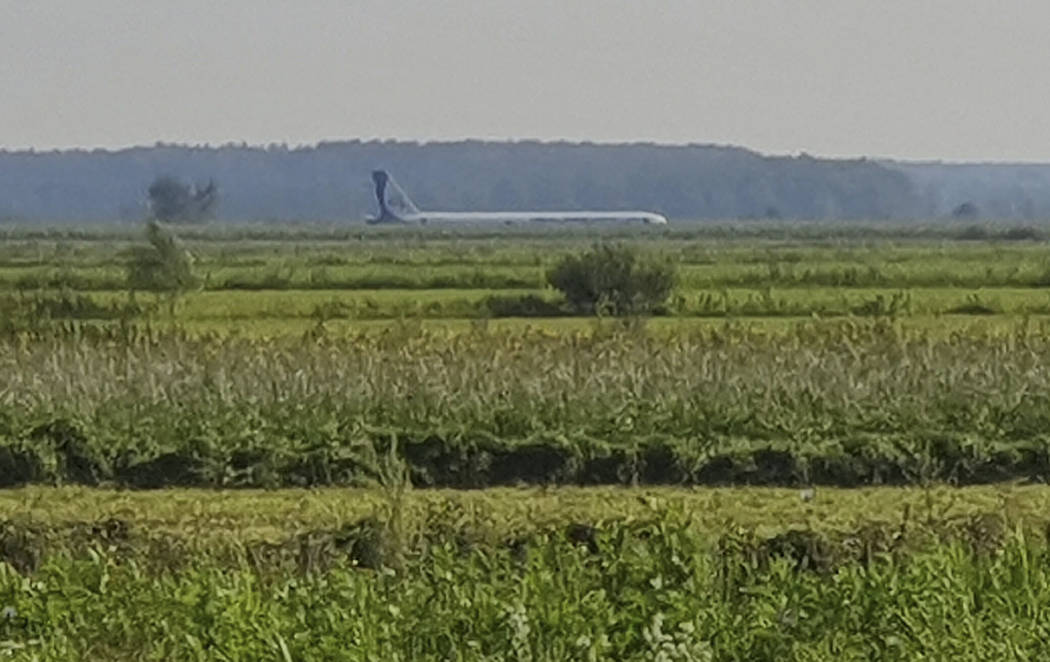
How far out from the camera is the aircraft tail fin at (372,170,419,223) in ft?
493

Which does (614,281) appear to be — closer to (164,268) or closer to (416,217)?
(164,268)

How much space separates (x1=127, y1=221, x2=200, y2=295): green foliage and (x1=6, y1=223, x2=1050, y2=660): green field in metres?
14.3

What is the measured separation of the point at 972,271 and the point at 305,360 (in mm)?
35095

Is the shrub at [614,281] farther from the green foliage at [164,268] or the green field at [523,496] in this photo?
the green field at [523,496]

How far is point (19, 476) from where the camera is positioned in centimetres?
1731

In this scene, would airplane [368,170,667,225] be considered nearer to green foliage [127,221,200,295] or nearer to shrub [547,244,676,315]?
green foliage [127,221,200,295]

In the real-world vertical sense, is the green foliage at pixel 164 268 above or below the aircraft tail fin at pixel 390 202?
above

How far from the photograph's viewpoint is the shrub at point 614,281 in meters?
37.9

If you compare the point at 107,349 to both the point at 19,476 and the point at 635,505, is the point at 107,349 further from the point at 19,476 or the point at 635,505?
the point at 635,505

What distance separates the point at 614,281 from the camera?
38969 millimetres

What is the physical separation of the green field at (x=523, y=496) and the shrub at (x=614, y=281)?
10.4m

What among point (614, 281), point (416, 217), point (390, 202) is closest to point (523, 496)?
point (614, 281)

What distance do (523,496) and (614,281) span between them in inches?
916

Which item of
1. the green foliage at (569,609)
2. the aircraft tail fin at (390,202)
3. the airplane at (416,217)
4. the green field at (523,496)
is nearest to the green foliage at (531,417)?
the green field at (523,496)
